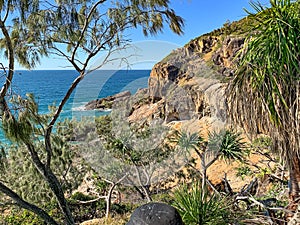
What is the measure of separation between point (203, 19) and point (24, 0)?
5.60 m

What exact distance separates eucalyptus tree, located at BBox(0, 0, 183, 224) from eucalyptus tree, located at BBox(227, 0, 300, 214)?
8.48 ft

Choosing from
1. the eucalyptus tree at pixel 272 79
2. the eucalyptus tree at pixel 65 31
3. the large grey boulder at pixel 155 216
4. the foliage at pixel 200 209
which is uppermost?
the eucalyptus tree at pixel 65 31

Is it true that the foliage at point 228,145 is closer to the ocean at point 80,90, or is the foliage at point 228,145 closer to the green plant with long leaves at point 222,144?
the green plant with long leaves at point 222,144

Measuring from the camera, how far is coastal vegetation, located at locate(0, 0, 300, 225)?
2295 mm

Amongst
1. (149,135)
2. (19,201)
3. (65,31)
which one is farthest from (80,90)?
(19,201)

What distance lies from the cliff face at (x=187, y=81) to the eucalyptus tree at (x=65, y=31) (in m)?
7.43

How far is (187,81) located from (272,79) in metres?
14.5

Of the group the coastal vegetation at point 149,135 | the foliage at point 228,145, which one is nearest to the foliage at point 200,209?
the coastal vegetation at point 149,135

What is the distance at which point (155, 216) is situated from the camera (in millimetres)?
2369

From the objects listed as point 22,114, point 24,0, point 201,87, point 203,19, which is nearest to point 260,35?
point 22,114

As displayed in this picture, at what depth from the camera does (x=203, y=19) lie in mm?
8383

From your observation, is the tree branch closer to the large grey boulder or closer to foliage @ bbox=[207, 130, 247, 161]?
the large grey boulder

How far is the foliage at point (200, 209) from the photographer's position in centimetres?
294

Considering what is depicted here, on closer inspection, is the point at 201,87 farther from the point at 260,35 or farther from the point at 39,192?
the point at 260,35
